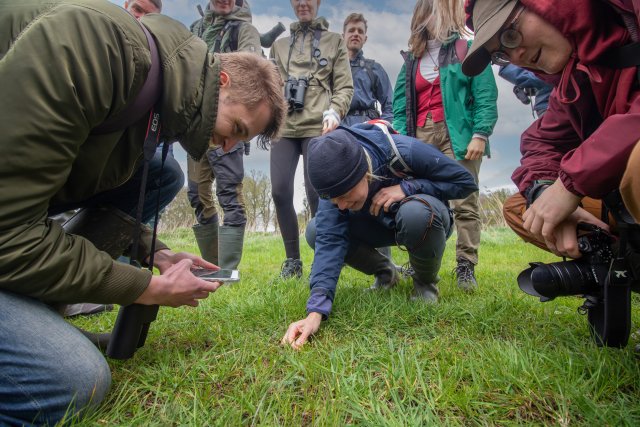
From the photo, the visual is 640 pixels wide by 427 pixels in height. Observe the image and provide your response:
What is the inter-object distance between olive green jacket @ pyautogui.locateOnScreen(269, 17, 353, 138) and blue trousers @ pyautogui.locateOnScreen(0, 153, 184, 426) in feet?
7.64

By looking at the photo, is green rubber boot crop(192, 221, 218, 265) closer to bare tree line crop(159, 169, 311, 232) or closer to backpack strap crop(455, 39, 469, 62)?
backpack strap crop(455, 39, 469, 62)

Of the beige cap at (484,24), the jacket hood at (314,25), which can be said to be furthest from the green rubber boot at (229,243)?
the beige cap at (484,24)

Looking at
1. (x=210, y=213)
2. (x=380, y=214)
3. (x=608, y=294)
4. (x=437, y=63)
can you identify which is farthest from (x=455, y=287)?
(x=210, y=213)

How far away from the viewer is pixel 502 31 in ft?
4.84

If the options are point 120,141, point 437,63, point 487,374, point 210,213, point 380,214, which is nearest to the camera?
Result: point 487,374

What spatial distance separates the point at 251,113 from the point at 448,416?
1.26m

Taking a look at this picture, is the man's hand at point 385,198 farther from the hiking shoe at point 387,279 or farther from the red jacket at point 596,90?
the red jacket at point 596,90

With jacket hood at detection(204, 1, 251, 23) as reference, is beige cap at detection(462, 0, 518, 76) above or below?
above

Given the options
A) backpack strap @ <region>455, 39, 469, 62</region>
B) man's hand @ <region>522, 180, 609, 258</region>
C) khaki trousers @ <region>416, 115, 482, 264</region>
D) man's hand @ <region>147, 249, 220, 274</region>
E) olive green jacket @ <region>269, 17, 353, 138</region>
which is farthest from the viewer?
olive green jacket @ <region>269, 17, 353, 138</region>

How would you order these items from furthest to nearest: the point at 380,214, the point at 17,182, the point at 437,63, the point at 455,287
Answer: the point at 437,63
the point at 455,287
the point at 380,214
the point at 17,182

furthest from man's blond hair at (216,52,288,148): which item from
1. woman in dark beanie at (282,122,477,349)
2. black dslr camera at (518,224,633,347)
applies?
black dslr camera at (518,224,633,347)

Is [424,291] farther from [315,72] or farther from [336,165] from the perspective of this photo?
[315,72]

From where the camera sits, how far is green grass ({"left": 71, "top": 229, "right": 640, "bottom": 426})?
4.03 ft

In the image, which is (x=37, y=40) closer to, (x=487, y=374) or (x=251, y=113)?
(x=251, y=113)
